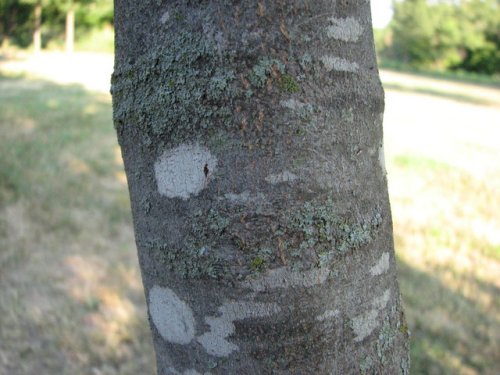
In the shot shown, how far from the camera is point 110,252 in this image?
13.2ft

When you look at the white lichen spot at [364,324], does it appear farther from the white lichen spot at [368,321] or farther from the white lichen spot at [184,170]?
the white lichen spot at [184,170]

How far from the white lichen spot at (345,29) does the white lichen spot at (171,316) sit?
531 mm

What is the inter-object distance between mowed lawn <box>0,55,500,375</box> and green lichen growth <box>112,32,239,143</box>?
2.30 m

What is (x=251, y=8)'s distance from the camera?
72 centimetres

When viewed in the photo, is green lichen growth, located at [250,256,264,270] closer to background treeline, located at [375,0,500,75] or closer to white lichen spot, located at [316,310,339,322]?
white lichen spot, located at [316,310,339,322]

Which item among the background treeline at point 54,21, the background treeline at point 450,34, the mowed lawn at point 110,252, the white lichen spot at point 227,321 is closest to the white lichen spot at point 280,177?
the white lichen spot at point 227,321

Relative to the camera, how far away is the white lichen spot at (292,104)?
741mm

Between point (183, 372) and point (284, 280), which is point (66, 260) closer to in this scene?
point (183, 372)

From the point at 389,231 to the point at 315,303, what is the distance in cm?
22

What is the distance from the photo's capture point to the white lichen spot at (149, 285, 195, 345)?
0.86 m

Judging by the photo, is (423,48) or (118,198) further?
(423,48)

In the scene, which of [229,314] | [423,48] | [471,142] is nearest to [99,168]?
[229,314]

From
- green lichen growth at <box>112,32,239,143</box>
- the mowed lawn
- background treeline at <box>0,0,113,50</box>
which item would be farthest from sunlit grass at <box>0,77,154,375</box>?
background treeline at <box>0,0,113,50</box>

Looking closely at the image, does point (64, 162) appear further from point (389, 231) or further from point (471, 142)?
point (471, 142)
